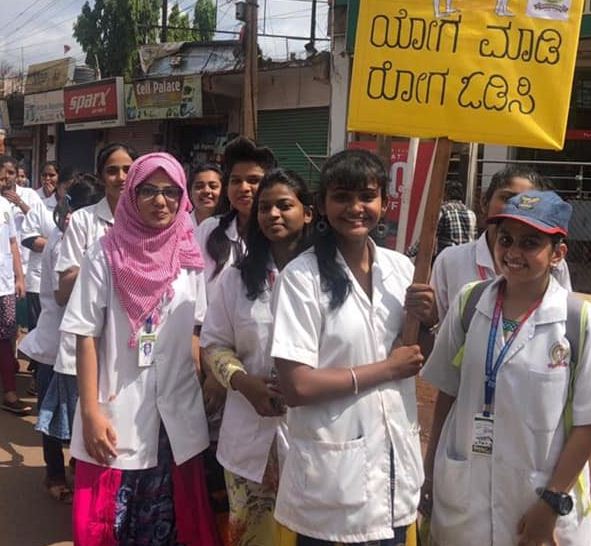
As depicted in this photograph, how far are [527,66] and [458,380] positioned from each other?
96cm

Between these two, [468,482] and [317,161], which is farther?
[317,161]

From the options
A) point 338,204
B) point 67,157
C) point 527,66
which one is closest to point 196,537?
point 338,204

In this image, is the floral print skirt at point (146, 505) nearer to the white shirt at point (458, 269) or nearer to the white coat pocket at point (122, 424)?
the white coat pocket at point (122, 424)

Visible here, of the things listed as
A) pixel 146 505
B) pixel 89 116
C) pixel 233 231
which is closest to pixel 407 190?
pixel 233 231

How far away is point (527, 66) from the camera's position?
2.14 meters

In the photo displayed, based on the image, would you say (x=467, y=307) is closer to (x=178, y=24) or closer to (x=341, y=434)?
(x=341, y=434)

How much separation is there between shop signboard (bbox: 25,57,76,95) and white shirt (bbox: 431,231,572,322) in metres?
18.8

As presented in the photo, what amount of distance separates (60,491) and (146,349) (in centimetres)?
162

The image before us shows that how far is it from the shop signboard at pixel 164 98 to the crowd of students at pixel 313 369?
438 inches

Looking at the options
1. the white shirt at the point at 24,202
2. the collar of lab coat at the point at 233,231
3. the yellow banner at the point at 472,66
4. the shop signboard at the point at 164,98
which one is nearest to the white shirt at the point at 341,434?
the yellow banner at the point at 472,66

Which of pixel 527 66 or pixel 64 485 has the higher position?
pixel 527 66

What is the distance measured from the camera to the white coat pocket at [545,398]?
71.3 inches

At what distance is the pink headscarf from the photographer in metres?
2.41

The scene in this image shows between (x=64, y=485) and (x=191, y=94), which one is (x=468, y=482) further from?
(x=191, y=94)
